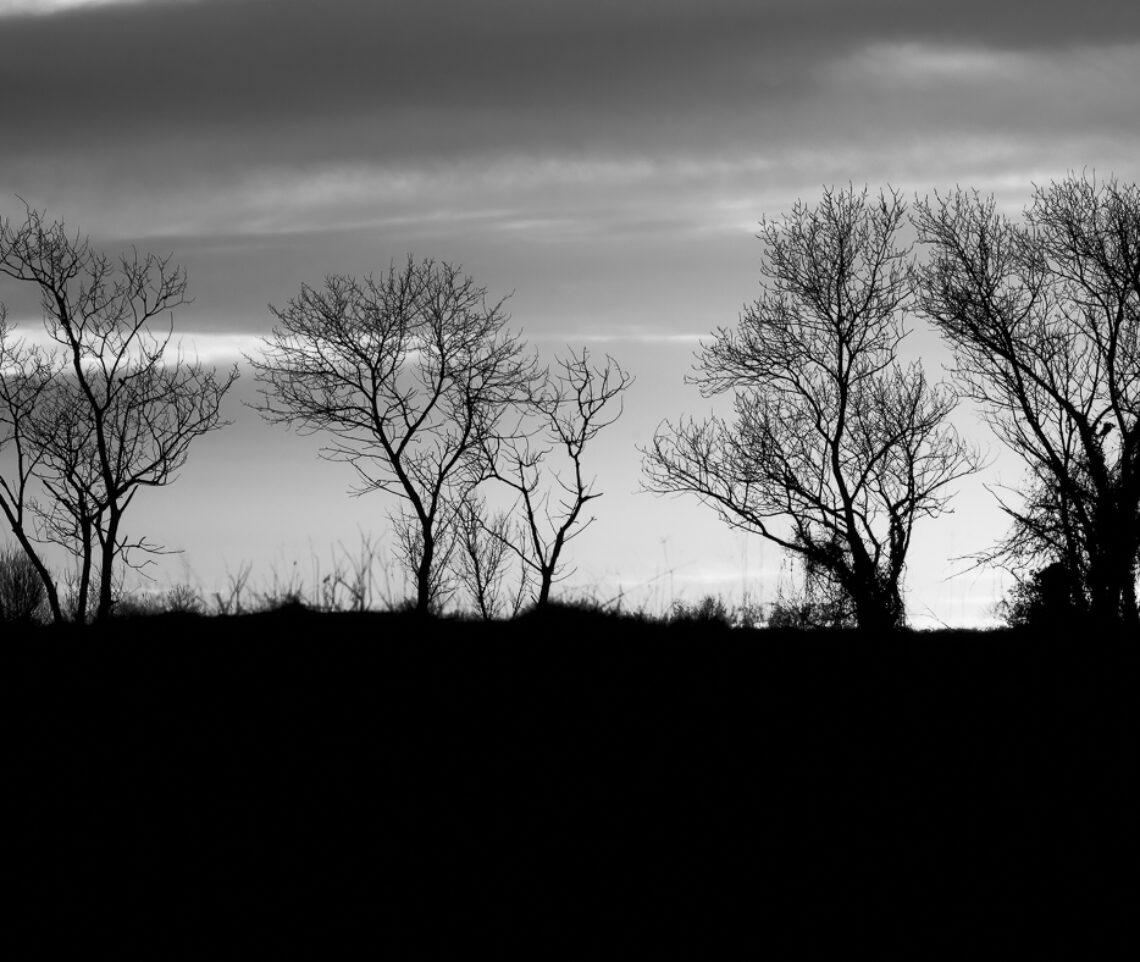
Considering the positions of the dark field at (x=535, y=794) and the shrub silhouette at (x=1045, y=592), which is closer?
the dark field at (x=535, y=794)

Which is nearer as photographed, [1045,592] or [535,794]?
[535,794]

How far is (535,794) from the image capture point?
7703 mm

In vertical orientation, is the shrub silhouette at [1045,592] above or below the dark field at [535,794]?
above

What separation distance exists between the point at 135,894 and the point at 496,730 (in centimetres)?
292

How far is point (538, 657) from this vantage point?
10156mm

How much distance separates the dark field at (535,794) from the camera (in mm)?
6422

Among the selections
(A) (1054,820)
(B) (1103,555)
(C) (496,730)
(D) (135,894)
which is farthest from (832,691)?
(B) (1103,555)

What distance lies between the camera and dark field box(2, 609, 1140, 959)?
642 centimetres

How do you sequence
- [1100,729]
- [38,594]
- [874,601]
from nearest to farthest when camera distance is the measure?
1. [1100,729]
2. [874,601]
3. [38,594]

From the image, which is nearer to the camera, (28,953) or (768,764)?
(28,953)

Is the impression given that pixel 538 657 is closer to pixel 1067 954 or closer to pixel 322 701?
pixel 322 701

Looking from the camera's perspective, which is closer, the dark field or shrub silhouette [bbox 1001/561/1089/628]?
the dark field

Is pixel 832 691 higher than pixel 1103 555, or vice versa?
pixel 1103 555

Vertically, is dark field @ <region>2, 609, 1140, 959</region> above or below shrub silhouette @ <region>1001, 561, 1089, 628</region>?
below
